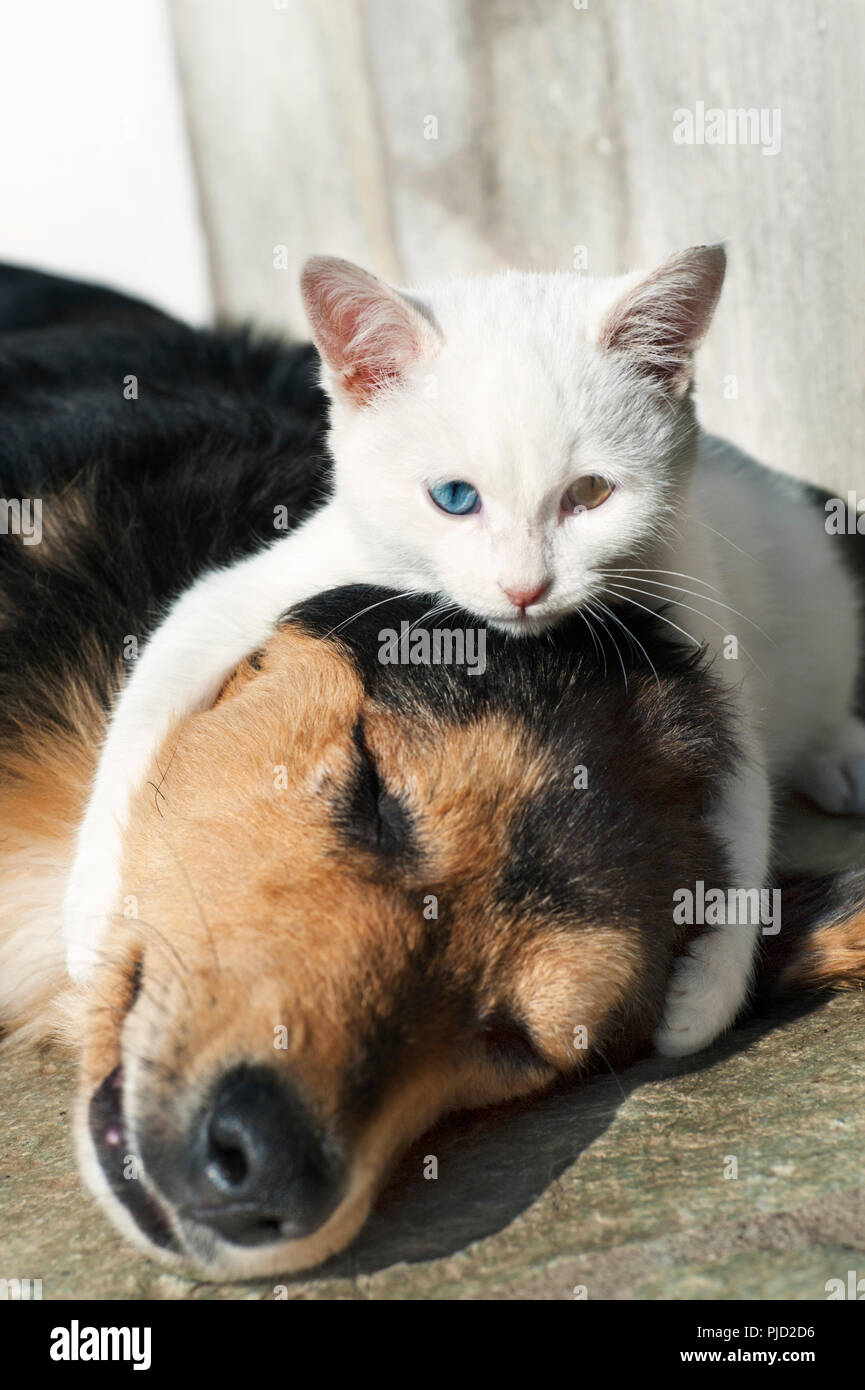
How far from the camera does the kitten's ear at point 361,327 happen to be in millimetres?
2873

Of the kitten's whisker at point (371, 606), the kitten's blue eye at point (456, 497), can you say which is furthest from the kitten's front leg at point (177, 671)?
the kitten's blue eye at point (456, 497)

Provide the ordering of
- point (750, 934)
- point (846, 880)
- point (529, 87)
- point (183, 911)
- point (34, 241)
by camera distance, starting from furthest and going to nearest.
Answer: point (34, 241), point (529, 87), point (846, 880), point (750, 934), point (183, 911)

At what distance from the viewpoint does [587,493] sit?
2.88 m

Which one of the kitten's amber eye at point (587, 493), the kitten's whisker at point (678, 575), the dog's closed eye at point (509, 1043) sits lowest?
the dog's closed eye at point (509, 1043)

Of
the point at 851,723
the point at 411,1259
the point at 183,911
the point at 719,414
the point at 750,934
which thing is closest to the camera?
the point at 411,1259

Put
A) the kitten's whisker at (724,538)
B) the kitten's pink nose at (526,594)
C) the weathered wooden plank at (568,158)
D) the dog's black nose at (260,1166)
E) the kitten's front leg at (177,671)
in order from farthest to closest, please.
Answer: the weathered wooden plank at (568,158)
the kitten's whisker at (724,538)
the kitten's front leg at (177,671)
the kitten's pink nose at (526,594)
the dog's black nose at (260,1166)

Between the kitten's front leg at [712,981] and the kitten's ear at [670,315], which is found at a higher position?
the kitten's ear at [670,315]

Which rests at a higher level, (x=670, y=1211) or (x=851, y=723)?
(x=851, y=723)

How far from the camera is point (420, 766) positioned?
8.75ft

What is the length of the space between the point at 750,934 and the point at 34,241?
7948 mm

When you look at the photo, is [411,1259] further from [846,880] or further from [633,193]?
[633,193]

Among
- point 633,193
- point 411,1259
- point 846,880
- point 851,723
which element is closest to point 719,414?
point 633,193

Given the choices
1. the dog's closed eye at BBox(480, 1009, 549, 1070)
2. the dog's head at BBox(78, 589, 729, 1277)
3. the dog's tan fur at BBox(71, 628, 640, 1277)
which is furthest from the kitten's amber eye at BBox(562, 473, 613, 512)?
the dog's closed eye at BBox(480, 1009, 549, 1070)

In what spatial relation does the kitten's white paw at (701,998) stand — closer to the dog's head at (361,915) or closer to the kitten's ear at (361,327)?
the dog's head at (361,915)
